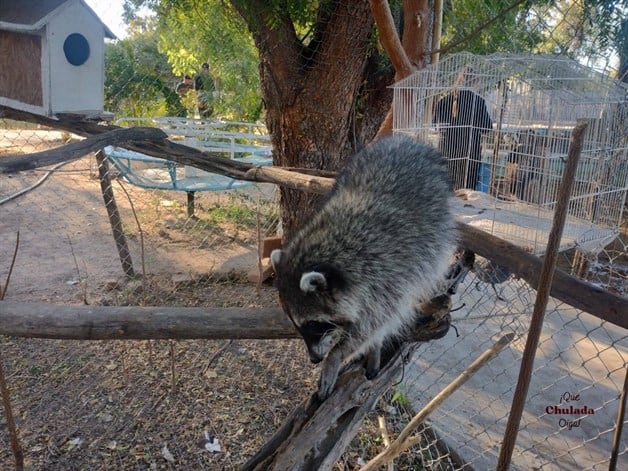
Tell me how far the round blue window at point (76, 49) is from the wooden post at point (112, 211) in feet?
4.55

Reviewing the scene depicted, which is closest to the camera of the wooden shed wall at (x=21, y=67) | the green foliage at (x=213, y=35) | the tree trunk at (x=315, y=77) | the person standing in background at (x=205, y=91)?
the wooden shed wall at (x=21, y=67)

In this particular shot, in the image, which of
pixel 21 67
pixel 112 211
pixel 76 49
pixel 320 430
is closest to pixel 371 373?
pixel 320 430

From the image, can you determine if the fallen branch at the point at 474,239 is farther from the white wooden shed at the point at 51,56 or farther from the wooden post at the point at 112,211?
the wooden post at the point at 112,211

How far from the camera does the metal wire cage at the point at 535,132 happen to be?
2828 millimetres

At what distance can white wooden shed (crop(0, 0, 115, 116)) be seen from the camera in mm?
1982

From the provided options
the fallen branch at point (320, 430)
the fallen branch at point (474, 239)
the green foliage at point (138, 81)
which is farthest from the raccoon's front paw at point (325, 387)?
the green foliage at point (138, 81)

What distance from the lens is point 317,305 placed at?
1.66m

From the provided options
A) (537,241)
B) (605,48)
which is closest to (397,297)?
(537,241)

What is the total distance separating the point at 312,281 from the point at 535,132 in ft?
7.36

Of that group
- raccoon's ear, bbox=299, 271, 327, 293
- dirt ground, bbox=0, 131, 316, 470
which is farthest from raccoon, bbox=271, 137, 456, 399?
dirt ground, bbox=0, 131, 316, 470

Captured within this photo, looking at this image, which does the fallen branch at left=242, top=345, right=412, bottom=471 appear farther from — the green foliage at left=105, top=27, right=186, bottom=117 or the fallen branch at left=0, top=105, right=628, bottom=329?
the green foliage at left=105, top=27, right=186, bottom=117

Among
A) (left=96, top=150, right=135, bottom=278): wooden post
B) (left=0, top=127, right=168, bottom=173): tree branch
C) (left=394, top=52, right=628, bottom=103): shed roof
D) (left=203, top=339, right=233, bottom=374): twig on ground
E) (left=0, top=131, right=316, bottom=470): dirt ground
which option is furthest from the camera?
(left=96, top=150, right=135, bottom=278): wooden post

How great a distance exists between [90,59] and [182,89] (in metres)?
7.36

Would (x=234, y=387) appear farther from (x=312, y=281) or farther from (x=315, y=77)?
(x=315, y=77)
